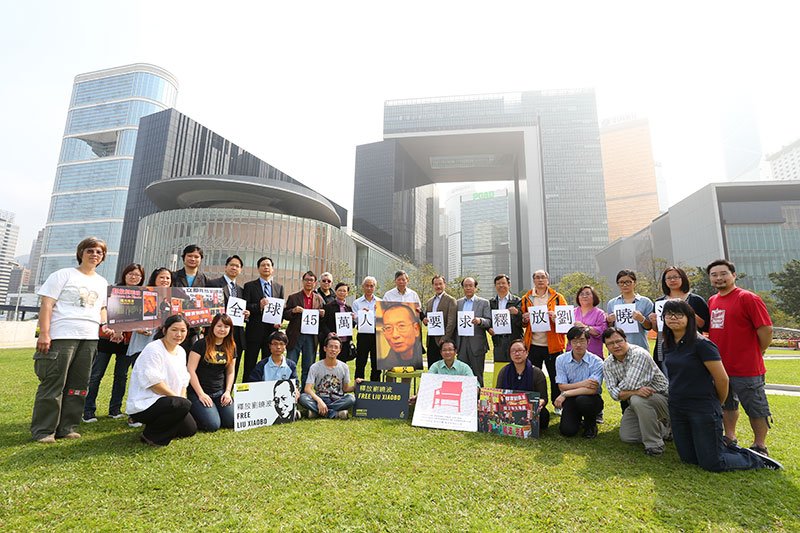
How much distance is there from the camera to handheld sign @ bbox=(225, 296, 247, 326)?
5.85m

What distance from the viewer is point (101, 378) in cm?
548

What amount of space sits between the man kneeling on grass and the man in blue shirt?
3.05 m

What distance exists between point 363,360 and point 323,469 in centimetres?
324

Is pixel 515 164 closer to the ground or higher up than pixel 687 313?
higher up

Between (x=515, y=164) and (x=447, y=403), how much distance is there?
98.0 m

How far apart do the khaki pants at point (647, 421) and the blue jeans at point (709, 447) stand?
0.35m

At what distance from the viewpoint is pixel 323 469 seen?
3621mm

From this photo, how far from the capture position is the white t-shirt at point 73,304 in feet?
14.4

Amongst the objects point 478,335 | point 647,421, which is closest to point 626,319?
point 647,421

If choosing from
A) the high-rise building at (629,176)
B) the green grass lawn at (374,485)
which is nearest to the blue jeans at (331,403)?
the green grass lawn at (374,485)

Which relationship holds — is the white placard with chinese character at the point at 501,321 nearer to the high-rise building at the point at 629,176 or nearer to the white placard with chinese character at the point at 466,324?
the white placard with chinese character at the point at 466,324

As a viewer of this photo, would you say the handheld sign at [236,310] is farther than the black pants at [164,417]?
Yes

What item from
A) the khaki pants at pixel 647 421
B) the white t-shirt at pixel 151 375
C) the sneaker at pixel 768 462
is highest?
the white t-shirt at pixel 151 375

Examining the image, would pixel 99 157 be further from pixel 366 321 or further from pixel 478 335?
pixel 478 335
